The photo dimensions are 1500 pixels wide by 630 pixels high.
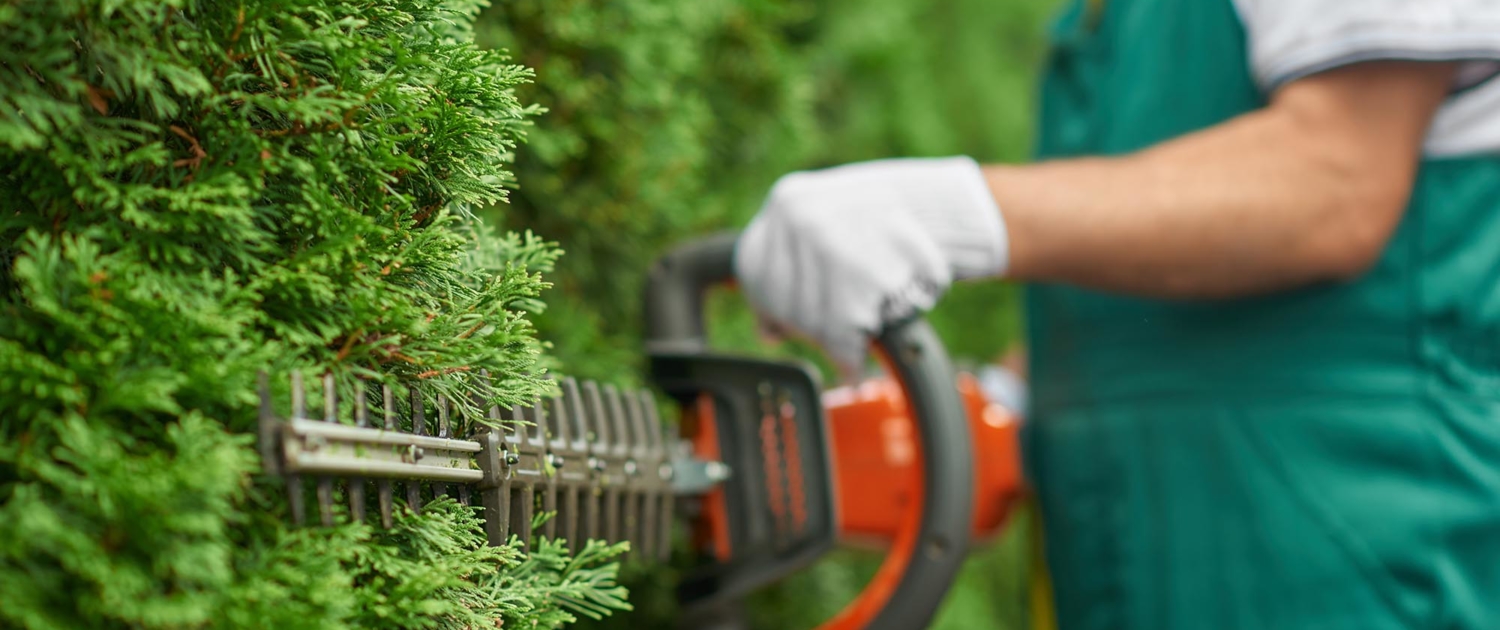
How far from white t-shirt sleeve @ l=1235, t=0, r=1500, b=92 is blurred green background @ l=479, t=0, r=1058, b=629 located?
58cm

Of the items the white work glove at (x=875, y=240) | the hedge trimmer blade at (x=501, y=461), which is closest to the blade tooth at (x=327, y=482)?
the hedge trimmer blade at (x=501, y=461)

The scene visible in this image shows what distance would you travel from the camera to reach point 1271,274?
877 mm

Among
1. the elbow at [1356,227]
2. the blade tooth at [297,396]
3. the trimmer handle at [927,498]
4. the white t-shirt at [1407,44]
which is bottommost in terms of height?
the trimmer handle at [927,498]

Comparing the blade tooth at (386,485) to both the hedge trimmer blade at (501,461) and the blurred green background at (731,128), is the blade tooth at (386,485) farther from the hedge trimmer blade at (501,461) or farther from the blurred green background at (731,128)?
the blurred green background at (731,128)

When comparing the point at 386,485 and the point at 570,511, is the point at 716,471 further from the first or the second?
the point at 386,485

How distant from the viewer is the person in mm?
838

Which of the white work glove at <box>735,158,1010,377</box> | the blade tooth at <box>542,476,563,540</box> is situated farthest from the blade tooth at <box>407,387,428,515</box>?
the white work glove at <box>735,158,1010,377</box>

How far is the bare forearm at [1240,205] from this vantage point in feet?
2.74

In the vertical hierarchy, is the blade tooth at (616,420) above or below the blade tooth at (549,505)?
above

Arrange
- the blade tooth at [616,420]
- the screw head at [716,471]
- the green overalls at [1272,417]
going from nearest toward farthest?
the blade tooth at [616,420] < the green overalls at [1272,417] < the screw head at [716,471]

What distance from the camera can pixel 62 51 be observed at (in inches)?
16.7

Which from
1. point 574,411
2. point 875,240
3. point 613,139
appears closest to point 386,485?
point 574,411

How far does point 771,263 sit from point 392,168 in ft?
1.65

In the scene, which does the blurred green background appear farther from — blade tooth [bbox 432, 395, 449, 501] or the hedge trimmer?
blade tooth [bbox 432, 395, 449, 501]
